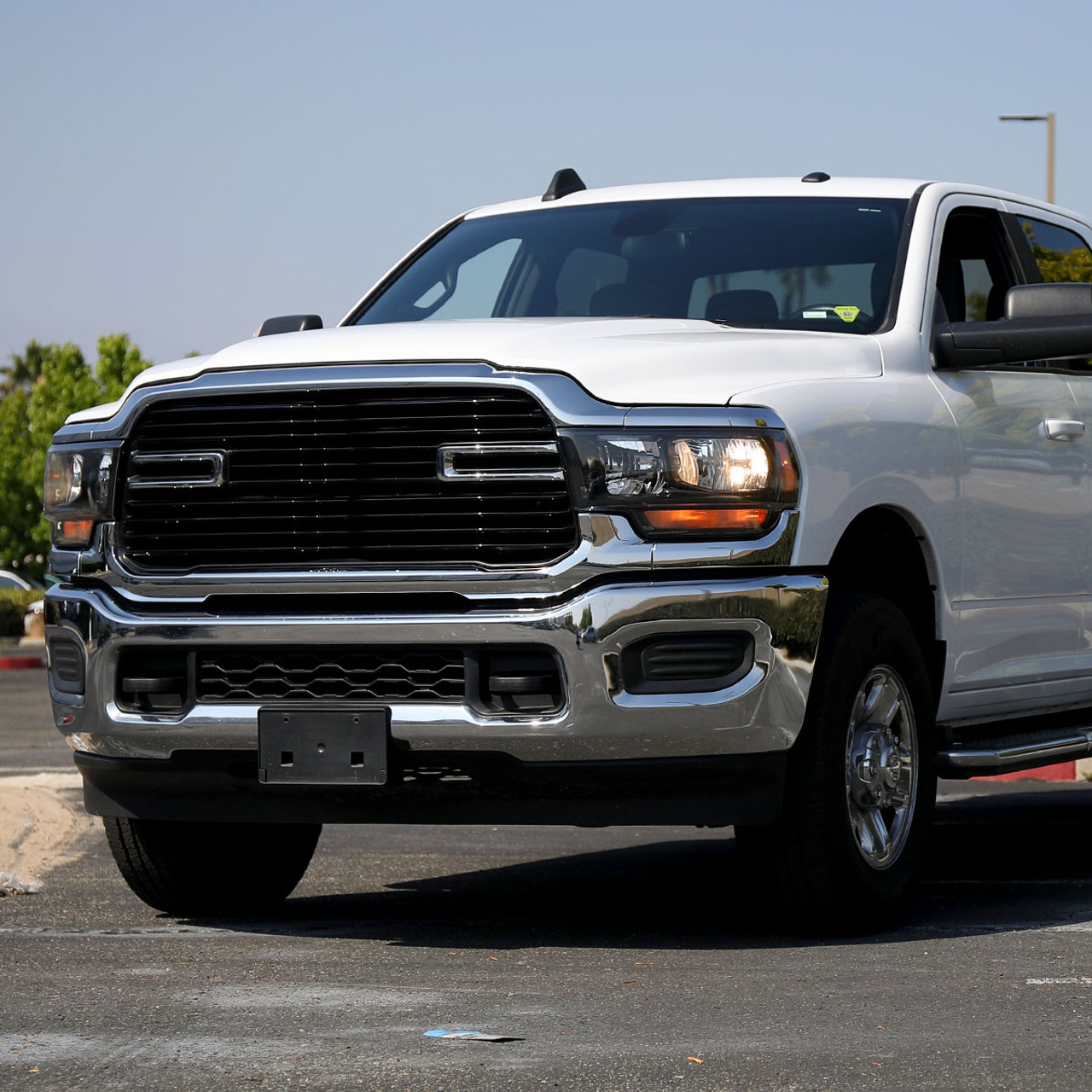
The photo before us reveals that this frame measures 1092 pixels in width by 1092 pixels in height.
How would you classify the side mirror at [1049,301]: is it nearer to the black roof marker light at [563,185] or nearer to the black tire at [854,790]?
the black tire at [854,790]

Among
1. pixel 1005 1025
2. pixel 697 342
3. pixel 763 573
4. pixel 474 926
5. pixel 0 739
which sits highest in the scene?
pixel 697 342

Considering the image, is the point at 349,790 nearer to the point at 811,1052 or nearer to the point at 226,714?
the point at 226,714

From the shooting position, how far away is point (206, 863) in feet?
21.0

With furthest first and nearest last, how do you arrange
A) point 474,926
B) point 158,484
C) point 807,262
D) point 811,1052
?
point 807,262, point 474,926, point 158,484, point 811,1052

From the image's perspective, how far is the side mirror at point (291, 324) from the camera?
6.98m

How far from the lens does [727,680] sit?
17.4 feet

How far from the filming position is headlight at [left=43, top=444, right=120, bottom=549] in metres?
5.82

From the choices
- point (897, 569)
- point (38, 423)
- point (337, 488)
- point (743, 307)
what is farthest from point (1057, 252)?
point (38, 423)

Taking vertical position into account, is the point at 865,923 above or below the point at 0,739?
above

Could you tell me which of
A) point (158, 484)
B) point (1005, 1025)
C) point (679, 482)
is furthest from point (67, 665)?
point (1005, 1025)

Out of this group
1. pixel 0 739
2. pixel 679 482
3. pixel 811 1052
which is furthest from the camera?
pixel 0 739

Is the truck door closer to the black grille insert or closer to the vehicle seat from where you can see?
the vehicle seat

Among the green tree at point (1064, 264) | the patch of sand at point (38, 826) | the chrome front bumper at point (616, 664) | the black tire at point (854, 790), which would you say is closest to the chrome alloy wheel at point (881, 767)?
the black tire at point (854, 790)

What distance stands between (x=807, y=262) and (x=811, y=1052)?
10.3ft
